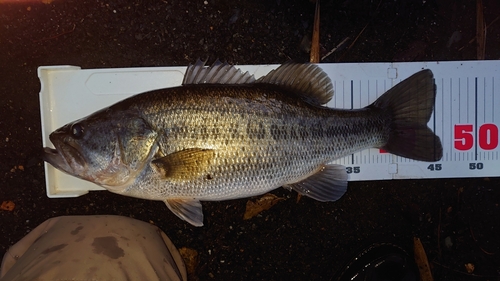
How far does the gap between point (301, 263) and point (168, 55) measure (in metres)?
1.76

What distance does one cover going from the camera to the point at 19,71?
230cm

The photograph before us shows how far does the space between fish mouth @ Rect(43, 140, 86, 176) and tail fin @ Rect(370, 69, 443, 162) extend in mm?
1761

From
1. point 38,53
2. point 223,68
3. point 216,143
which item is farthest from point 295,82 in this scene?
point 38,53

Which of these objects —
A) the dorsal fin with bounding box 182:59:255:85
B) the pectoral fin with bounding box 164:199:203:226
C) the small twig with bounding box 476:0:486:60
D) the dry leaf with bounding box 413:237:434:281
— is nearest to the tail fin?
the small twig with bounding box 476:0:486:60

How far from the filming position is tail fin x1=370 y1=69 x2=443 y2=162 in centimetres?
209

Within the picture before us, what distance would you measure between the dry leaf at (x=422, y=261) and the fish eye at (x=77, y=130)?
233cm

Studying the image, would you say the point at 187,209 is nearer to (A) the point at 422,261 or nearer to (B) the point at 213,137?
(B) the point at 213,137

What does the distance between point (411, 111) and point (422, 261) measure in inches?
45.2

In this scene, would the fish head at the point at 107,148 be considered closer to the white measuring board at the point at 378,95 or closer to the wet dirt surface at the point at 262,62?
the white measuring board at the point at 378,95

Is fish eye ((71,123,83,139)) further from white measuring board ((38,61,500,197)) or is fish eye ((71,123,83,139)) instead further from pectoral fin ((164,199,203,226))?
pectoral fin ((164,199,203,226))

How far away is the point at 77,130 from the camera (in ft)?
5.94

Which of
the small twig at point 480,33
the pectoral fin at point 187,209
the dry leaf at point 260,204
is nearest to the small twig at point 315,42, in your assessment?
the dry leaf at point 260,204

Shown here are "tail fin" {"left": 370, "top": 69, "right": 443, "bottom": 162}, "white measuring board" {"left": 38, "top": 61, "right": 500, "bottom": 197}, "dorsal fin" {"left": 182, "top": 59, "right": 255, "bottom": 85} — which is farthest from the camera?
"white measuring board" {"left": 38, "top": 61, "right": 500, "bottom": 197}

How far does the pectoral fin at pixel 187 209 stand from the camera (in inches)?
76.7
